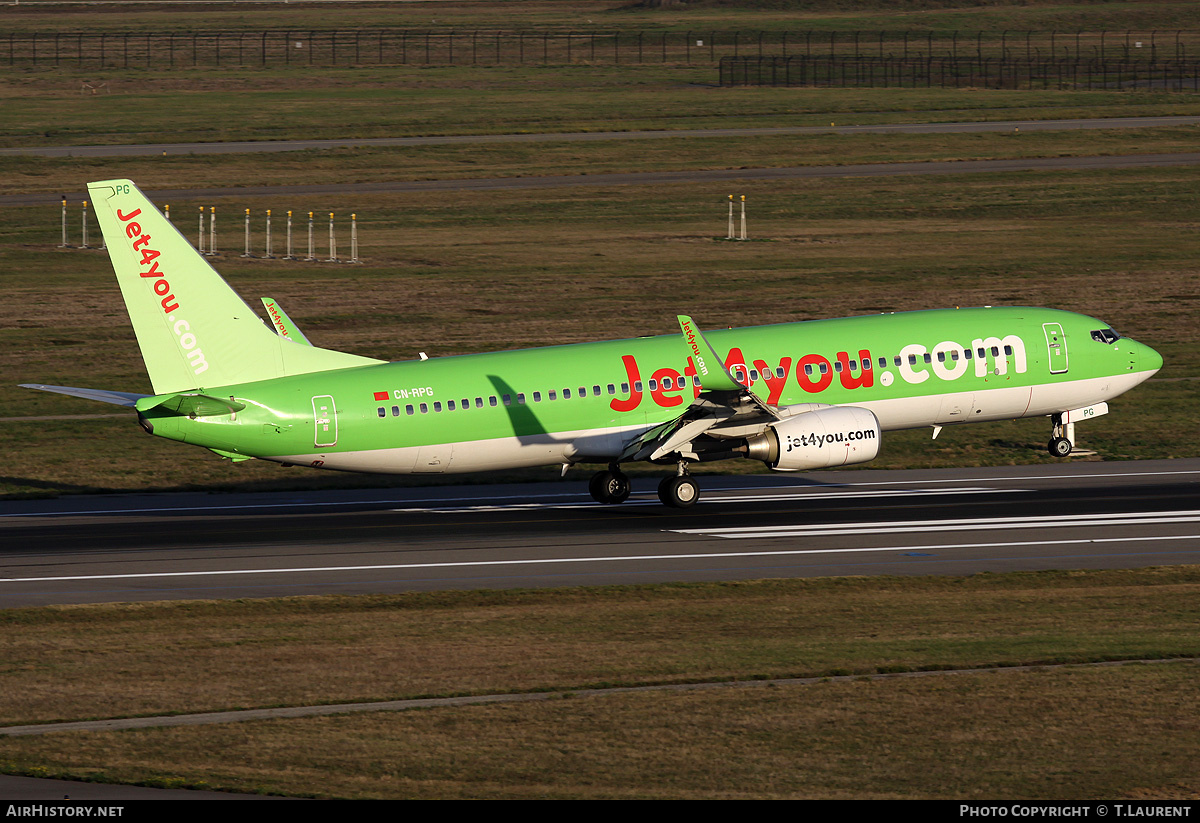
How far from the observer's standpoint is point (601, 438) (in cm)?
4506

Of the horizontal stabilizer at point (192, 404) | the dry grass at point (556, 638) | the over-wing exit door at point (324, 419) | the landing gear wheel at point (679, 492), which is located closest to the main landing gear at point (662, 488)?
the landing gear wheel at point (679, 492)

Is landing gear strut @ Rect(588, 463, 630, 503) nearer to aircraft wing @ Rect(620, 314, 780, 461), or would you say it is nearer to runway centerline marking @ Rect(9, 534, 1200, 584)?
aircraft wing @ Rect(620, 314, 780, 461)

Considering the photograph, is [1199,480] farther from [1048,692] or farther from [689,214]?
[689,214]

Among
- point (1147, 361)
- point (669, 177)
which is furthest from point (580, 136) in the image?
point (1147, 361)

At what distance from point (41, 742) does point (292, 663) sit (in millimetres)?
5625

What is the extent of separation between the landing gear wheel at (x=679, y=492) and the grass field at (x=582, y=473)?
8.30 metres

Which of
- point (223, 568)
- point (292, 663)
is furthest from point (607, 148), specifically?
point (292, 663)

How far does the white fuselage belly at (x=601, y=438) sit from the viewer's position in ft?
142

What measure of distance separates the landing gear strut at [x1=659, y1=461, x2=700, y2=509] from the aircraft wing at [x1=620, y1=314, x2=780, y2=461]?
0.82 m

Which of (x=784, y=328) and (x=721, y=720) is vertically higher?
(x=784, y=328)

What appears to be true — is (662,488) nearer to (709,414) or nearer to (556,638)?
(709,414)

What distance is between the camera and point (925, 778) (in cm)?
2339
